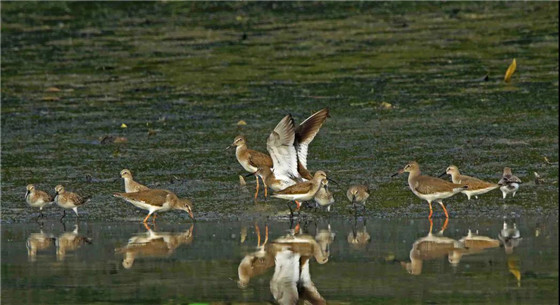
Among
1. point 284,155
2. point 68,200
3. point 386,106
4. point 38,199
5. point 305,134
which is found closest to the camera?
point 68,200

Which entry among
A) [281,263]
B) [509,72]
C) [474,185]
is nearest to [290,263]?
[281,263]

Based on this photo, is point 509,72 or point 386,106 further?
point 509,72

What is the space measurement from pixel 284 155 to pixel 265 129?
3.45 meters

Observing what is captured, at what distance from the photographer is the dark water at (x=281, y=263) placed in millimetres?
9711

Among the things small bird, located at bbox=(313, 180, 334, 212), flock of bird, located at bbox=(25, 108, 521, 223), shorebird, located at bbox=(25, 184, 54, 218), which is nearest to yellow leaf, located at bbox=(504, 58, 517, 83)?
flock of bird, located at bbox=(25, 108, 521, 223)

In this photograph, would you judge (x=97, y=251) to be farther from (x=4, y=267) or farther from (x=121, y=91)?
(x=121, y=91)

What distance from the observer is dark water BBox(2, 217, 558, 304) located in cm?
971

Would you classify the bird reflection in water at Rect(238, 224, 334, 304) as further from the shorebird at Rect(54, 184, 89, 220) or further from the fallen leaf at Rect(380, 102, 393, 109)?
the fallen leaf at Rect(380, 102, 393, 109)

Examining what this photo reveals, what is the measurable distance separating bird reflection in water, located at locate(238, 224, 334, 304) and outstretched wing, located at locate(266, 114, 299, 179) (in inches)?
86.0

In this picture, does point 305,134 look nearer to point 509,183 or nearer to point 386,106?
point 509,183

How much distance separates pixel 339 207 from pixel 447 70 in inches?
398

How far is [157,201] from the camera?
13812mm

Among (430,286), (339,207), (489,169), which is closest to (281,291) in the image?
(430,286)

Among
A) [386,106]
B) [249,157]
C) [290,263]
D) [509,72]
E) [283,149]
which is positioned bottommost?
[290,263]
